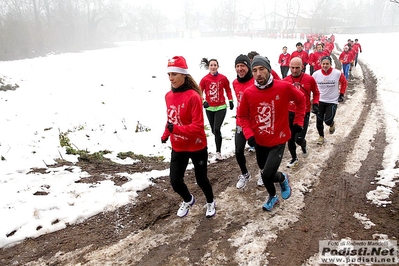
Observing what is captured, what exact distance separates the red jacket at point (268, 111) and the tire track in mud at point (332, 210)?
123 cm

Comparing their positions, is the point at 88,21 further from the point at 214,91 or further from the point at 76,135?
the point at 214,91

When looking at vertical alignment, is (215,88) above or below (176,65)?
below

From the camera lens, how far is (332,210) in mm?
4305

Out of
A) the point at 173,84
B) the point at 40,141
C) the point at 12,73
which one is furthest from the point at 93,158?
the point at 12,73

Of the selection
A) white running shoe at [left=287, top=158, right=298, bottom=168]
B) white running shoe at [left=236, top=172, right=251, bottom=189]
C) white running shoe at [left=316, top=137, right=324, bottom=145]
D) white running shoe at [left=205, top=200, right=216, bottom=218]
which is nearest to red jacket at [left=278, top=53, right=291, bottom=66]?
white running shoe at [left=316, top=137, right=324, bottom=145]

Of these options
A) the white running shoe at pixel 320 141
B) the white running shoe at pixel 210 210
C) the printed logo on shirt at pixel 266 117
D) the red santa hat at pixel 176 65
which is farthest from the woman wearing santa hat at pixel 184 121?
the white running shoe at pixel 320 141

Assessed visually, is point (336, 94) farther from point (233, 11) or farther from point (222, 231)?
point (233, 11)

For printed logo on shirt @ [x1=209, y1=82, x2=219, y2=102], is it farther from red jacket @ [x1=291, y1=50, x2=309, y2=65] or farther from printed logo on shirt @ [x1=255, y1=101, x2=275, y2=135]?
red jacket @ [x1=291, y1=50, x2=309, y2=65]

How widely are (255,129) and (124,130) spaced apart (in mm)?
6120

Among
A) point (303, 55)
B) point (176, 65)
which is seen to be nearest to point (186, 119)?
point (176, 65)

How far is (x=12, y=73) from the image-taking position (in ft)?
59.5

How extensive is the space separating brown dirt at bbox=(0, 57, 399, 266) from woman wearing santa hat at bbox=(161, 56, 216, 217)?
2.44ft

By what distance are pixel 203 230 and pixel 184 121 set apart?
5.07 ft

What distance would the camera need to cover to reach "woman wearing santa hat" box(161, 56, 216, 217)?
367cm
